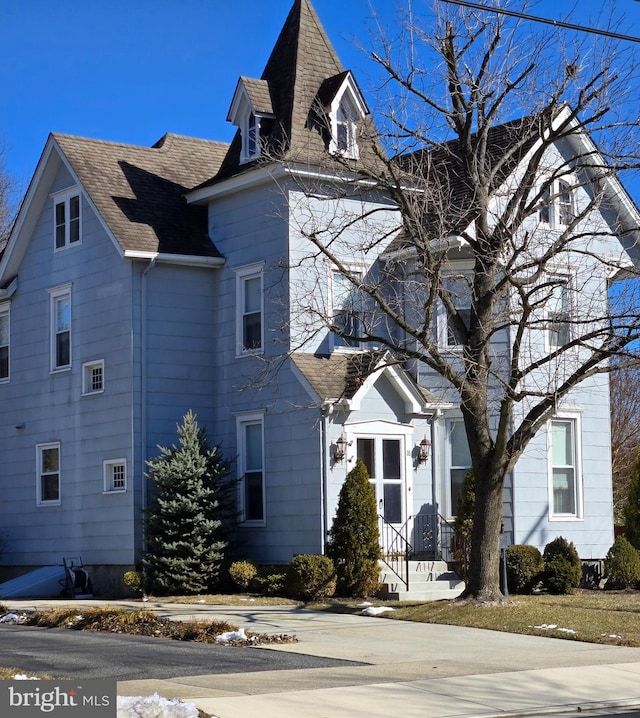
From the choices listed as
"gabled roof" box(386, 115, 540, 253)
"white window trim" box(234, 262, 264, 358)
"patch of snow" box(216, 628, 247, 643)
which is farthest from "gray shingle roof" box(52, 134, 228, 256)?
"patch of snow" box(216, 628, 247, 643)

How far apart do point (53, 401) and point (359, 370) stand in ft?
27.0

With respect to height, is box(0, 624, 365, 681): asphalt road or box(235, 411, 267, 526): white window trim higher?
box(235, 411, 267, 526): white window trim

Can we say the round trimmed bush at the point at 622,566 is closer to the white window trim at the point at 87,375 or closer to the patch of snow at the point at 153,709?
the white window trim at the point at 87,375

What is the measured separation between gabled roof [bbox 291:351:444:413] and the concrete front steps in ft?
10.7

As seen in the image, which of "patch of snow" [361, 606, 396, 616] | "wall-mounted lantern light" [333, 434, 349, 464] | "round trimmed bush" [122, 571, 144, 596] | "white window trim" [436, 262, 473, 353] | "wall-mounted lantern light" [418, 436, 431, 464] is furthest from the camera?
"white window trim" [436, 262, 473, 353]

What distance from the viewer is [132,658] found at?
48.0 ft

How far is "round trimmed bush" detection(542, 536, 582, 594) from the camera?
23.5m

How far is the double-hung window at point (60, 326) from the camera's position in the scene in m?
28.2

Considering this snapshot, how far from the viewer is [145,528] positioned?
25.0 m

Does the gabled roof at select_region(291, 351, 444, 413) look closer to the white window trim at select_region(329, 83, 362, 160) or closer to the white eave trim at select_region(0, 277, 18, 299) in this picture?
the white window trim at select_region(329, 83, 362, 160)

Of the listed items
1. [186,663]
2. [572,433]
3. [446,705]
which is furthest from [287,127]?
[446,705]

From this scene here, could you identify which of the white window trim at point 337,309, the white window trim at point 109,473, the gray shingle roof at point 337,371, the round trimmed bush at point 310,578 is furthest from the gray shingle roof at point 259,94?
the round trimmed bush at point 310,578

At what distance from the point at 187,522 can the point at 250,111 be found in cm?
911

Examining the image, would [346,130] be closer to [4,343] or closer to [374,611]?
[374,611]
